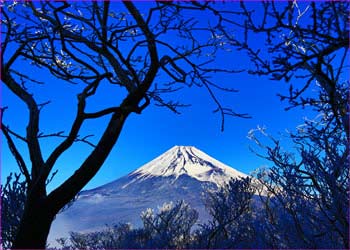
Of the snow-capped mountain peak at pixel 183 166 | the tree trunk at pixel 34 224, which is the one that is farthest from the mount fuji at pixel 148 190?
the tree trunk at pixel 34 224

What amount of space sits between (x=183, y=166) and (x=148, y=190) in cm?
971

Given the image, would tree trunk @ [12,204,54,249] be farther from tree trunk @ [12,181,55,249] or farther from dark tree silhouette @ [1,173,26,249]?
dark tree silhouette @ [1,173,26,249]

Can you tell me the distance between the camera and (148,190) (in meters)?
84.8

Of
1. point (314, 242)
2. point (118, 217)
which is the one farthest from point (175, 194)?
point (314, 242)

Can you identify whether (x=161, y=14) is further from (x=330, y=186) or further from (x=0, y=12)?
(x=330, y=186)

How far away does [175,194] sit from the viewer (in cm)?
7831

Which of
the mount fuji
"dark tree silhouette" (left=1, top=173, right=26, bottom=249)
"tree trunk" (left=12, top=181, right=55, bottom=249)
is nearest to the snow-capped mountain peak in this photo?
the mount fuji

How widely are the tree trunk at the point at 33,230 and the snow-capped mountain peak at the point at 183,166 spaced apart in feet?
242

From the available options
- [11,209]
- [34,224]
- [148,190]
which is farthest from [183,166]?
[34,224]

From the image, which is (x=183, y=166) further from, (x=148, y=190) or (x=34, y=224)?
(x=34, y=224)

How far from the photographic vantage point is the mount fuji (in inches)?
3034

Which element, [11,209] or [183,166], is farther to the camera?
[183,166]

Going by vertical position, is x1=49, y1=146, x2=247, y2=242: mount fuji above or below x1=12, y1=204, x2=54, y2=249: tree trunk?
above

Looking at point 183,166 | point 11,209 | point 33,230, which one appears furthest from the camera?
point 183,166
